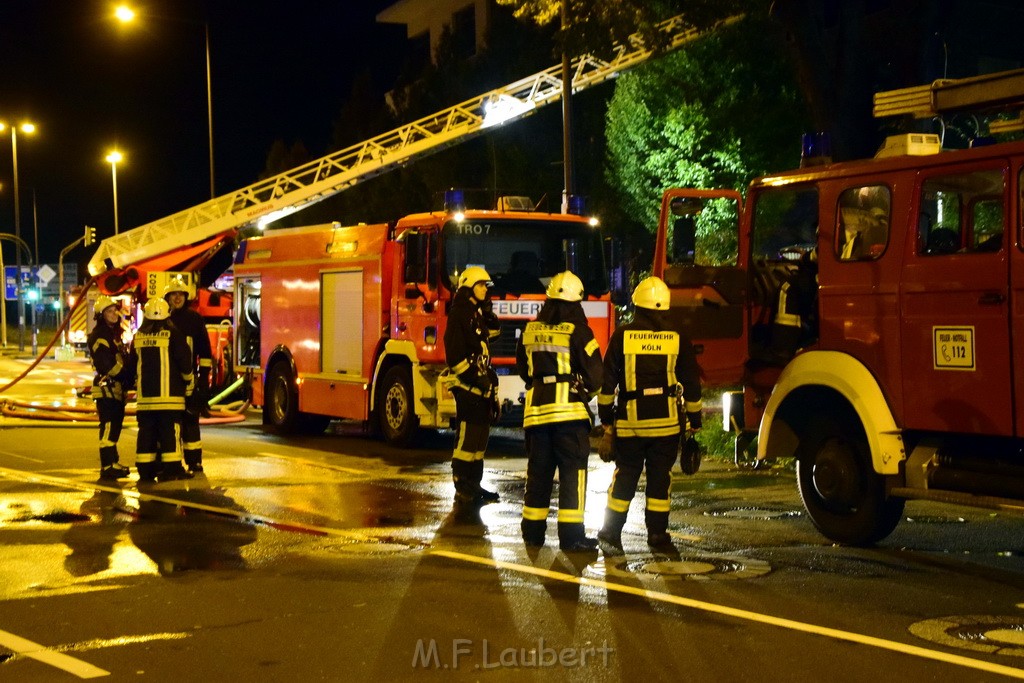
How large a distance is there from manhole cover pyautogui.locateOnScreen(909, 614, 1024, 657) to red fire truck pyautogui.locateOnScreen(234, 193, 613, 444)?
7534 millimetres

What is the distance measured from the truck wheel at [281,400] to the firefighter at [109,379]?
4308 millimetres

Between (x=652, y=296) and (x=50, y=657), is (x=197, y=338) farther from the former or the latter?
(x=50, y=657)

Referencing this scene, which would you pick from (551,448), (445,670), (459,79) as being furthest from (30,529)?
(459,79)

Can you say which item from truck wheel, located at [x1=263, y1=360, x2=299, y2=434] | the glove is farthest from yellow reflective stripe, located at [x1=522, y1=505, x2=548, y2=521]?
truck wheel, located at [x1=263, y1=360, x2=299, y2=434]

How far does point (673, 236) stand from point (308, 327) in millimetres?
7843

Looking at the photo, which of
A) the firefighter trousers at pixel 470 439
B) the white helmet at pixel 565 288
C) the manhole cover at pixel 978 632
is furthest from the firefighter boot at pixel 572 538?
the manhole cover at pixel 978 632

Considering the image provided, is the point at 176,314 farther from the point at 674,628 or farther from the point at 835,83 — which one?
the point at 674,628

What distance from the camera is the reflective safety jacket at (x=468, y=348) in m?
10.1

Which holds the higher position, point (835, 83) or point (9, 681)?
point (835, 83)

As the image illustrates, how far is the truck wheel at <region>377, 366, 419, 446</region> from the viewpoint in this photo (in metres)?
14.3

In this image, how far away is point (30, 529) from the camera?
362 inches

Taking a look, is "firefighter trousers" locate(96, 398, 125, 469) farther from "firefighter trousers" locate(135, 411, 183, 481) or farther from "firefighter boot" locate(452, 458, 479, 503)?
"firefighter boot" locate(452, 458, 479, 503)

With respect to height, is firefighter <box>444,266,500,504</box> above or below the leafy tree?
below

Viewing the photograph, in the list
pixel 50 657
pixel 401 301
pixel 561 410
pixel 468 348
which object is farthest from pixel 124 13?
pixel 50 657
